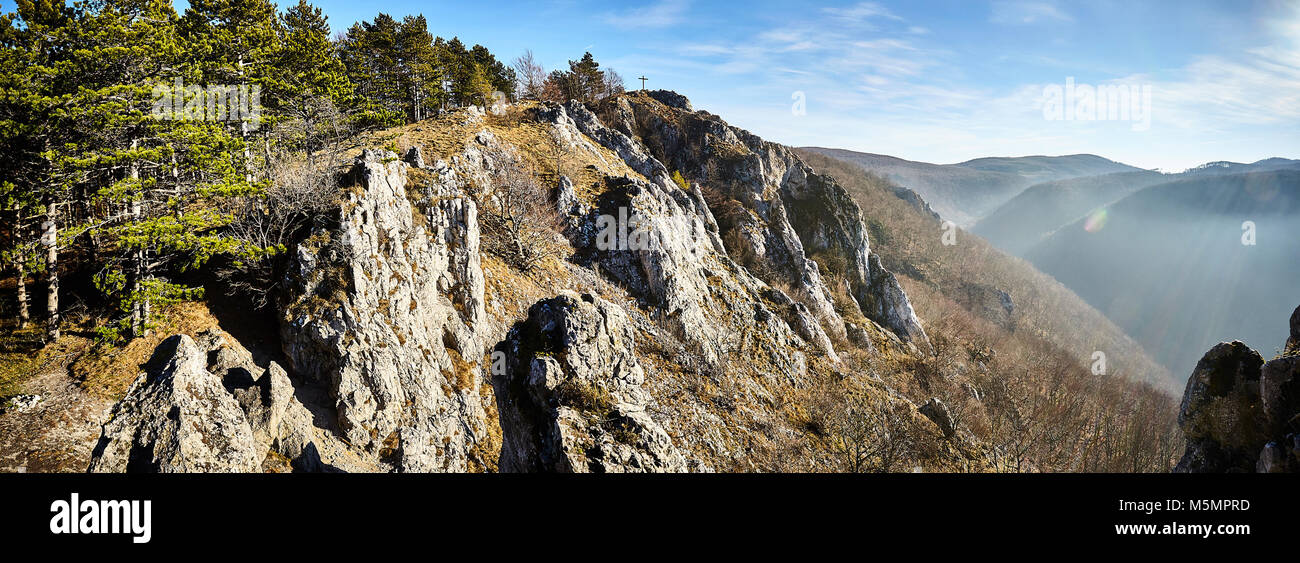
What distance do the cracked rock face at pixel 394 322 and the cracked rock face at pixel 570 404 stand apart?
7.13 m

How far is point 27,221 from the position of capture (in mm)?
16203

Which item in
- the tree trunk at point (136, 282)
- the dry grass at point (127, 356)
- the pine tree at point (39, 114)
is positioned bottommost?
the dry grass at point (127, 356)

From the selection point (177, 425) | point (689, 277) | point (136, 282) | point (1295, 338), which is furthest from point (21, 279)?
point (1295, 338)

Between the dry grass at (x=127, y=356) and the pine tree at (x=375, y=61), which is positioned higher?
the pine tree at (x=375, y=61)

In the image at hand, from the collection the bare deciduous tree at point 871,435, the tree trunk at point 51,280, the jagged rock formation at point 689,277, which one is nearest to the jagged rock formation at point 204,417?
the tree trunk at point 51,280

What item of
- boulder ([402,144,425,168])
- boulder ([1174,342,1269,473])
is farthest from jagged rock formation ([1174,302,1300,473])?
boulder ([402,144,425,168])

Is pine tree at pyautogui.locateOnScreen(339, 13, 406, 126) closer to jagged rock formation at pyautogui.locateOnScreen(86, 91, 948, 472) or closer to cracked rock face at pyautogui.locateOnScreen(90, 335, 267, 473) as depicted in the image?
jagged rock formation at pyautogui.locateOnScreen(86, 91, 948, 472)

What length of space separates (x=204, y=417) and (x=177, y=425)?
68 centimetres

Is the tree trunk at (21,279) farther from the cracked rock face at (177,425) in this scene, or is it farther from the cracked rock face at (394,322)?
the cracked rock face at (394,322)

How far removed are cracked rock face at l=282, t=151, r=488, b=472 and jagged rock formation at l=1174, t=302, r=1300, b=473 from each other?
2621 centimetres

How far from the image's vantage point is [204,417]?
518 inches

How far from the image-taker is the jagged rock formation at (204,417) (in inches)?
477

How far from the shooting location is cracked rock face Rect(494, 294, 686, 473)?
39.2 ft
